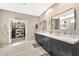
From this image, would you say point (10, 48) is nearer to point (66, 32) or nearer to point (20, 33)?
point (20, 33)

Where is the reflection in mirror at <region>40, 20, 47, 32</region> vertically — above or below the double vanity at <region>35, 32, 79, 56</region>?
above

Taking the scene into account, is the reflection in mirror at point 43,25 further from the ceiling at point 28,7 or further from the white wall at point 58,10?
the ceiling at point 28,7

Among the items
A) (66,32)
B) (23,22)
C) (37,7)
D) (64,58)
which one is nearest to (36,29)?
(23,22)

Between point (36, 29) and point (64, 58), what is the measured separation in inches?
33.5

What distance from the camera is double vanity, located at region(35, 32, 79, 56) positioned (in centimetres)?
160

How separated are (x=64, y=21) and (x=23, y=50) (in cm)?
102

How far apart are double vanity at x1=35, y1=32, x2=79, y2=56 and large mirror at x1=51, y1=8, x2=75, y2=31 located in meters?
0.23

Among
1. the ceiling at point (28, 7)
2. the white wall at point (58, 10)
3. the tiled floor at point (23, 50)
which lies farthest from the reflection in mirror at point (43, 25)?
the tiled floor at point (23, 50)

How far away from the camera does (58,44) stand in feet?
6.12

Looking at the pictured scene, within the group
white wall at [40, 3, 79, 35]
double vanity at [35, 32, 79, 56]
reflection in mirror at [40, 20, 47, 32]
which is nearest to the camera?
double vanity at [35, 32, 79, 56]

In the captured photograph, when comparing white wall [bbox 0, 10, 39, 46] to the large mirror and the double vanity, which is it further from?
the large mirror

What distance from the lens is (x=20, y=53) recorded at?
207 centimetres

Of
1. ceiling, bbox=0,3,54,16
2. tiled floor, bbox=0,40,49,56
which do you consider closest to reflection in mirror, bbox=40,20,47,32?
ceiling, bbox=0,3,54,16

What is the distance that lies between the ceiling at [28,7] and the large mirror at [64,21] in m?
0.32
